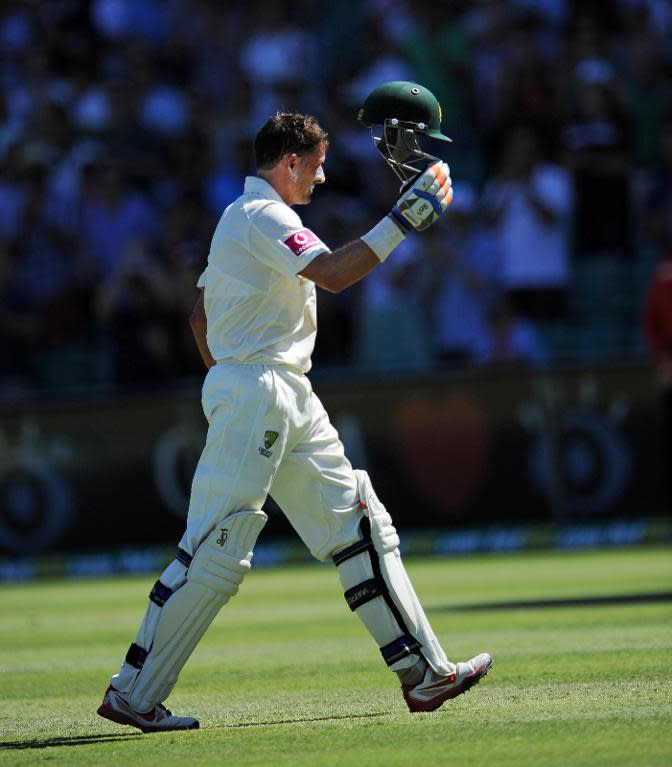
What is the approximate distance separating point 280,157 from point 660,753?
8.80ft

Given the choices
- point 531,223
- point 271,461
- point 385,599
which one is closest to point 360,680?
point 385,599

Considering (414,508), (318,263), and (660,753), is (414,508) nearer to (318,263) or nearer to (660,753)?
(318,263)

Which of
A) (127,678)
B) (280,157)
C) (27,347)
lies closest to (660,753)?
(127,678)

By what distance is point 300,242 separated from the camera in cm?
594

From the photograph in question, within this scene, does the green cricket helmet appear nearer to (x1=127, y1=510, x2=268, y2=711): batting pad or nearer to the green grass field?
(x1=127, y1=510, x2=268, y2=711): batting pad

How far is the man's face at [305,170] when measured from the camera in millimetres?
6246

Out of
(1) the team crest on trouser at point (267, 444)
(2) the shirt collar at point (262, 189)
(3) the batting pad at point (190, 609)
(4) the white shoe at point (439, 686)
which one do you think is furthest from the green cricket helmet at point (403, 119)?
(4) the white shoe at point (439, 686)

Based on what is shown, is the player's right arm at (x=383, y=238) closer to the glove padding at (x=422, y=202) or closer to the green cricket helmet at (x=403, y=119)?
the glove padding at (x=422, y=202)

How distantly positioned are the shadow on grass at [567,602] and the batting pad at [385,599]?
3787 mm

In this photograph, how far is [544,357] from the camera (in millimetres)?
15102

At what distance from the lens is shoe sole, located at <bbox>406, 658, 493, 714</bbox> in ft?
19.5

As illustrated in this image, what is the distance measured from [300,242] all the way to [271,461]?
2.63 ft

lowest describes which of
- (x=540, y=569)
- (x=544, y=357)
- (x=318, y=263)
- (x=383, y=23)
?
(x=540, y=569)

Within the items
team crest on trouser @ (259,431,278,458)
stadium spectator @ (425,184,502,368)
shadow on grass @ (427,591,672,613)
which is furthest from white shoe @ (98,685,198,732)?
stadium spectator @ (425,184,502,368)
